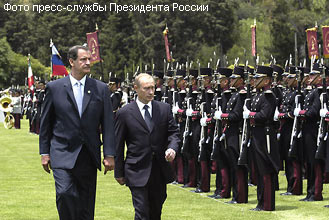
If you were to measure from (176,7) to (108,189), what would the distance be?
190 feet

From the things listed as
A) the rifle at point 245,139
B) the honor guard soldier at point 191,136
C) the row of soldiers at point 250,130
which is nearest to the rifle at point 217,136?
the row of soldiers at point 250,130

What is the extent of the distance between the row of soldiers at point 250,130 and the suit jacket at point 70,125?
4559mm

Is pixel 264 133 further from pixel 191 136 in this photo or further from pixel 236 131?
pixel 191 136

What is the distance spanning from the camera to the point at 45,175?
62.6 feet

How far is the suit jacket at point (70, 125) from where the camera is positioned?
8.38 m

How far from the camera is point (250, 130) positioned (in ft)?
42.6

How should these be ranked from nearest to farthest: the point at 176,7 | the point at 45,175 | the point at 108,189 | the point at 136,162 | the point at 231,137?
1. the point at 136,162
2. the point at 231,137
3. the point at 108,189
4. the point at 45,175
5. the point at 176,7

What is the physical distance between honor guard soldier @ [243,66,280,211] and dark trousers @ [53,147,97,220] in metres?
4.69

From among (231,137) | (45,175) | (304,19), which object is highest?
(304,19)

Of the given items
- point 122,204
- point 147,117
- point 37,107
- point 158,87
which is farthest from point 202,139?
point 37,107

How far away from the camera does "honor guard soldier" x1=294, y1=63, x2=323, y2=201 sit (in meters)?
14.0

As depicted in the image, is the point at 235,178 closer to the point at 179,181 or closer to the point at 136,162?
the point at 179,181

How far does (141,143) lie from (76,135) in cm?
93

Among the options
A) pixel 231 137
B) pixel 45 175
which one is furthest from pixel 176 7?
pixel 231 137
